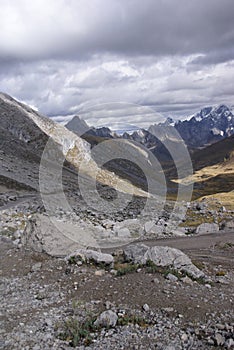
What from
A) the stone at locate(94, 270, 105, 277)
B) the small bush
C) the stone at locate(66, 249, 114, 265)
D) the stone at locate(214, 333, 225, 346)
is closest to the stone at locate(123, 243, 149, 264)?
the stone at locate(66, 249, 114, 265)

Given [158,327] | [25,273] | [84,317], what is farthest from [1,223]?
[158,327]

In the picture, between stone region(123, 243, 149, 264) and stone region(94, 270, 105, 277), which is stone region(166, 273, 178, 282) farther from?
stone region(94, 270, 105, 277)

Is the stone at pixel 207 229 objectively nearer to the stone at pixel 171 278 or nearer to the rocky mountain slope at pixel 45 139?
the stone at pixel 171 278

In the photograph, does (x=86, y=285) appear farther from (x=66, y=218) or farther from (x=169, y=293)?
(x=66, y=218)

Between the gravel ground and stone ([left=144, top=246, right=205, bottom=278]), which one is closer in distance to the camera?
the gravel ground

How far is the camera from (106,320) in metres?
13.8

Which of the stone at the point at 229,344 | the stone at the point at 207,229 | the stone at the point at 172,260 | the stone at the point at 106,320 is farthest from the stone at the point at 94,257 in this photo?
the stone at the point at 207,229

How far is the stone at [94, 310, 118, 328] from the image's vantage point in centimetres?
1370

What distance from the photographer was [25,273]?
66.8ft

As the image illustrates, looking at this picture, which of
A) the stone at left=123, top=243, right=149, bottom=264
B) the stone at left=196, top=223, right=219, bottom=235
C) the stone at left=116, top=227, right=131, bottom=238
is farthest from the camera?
the stone at left=196, top=223, right=219, bottom=235

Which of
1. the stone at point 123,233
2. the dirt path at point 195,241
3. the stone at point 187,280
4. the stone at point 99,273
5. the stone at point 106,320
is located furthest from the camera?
the stone at point 123,233

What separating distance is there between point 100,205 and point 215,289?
132 feet

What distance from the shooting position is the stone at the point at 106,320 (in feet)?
45.0

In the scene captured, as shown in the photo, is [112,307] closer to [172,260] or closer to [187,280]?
[187,280]
